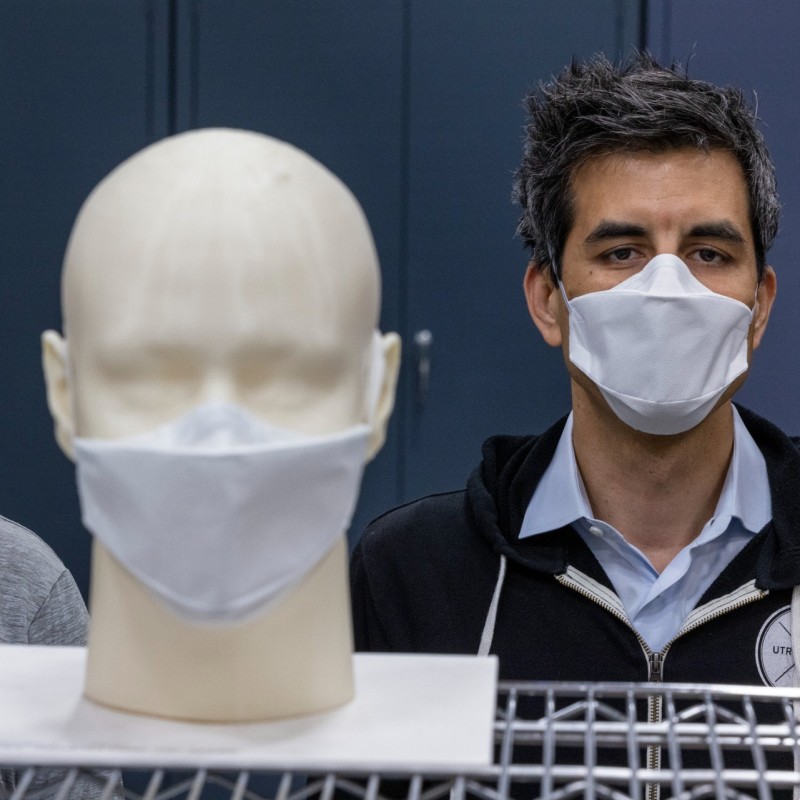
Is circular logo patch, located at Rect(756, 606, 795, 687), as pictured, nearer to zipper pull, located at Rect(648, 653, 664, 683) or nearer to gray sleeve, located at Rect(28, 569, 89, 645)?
zipper pull, located at Rect(648, 653, 664, 683)

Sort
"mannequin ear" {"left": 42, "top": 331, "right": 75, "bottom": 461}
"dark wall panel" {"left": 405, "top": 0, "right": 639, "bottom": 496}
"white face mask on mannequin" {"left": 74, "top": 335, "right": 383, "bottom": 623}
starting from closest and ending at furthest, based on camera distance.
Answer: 1. "white face mask on mannequin" {"left": 74, "top": 335, "right": 383, "bottom": 623}
2. "mannequin ear" {"left": 42, "top": 331, "right": 75, "bottom": 461}
3. "dark wall panel" {"left": 405, "top": 0, "right": 639, "bottom": 496}

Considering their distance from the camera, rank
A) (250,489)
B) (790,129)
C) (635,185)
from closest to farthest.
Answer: (250,489) → (635,185) → (790,129)

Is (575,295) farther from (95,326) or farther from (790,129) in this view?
(790,129)

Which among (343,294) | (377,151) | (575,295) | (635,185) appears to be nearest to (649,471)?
(575,295)

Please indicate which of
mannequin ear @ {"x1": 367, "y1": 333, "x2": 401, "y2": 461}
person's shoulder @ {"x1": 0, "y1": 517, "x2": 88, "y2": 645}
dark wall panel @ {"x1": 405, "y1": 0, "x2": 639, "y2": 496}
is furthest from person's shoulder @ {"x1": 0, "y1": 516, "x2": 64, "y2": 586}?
dark wall panel @ {"x1": 405, "y1": 0, "x2": 639, "y2": 496}

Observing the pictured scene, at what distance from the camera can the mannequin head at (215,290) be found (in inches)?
24.8

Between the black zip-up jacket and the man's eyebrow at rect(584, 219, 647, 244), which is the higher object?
the man's eyebrow at rect(584, 219, 647, 244)

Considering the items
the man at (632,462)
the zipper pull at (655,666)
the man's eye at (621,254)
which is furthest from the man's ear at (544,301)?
the zipper pull at (655,666)

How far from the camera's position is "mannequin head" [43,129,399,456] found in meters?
0.63

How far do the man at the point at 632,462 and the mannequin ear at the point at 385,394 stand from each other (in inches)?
21.0

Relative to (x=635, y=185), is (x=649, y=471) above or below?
below

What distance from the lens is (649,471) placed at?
53.7 inches

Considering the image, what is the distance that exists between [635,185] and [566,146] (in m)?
0.12

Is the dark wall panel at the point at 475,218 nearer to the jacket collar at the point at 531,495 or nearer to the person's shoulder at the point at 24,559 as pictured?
the jacket collar at the point at 531,495
